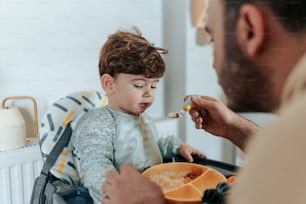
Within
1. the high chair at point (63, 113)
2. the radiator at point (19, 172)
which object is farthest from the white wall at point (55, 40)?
the radiator at point (19, 172)

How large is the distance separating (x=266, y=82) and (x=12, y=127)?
2.07 ft

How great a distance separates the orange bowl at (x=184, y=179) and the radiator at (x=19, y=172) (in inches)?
16.8

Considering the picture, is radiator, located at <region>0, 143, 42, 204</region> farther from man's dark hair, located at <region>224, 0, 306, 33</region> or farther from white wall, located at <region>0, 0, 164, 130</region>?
man's dark hair, located at <region>224, 0, 306, 33</region>

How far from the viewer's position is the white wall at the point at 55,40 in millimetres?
638

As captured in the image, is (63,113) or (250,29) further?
(63,113)

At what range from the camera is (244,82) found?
0.96ft

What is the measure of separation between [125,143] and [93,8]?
0.24 m

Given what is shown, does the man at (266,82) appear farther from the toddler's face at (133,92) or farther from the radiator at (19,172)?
the radiator at (19,172)

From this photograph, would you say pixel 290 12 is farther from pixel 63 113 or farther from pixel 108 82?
pixel 63 113

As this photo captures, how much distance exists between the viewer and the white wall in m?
0.64

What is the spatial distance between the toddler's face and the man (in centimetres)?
19

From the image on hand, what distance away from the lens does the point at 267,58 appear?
264mm

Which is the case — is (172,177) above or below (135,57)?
below

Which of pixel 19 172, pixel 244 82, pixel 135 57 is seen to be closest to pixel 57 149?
pixel 19 172
